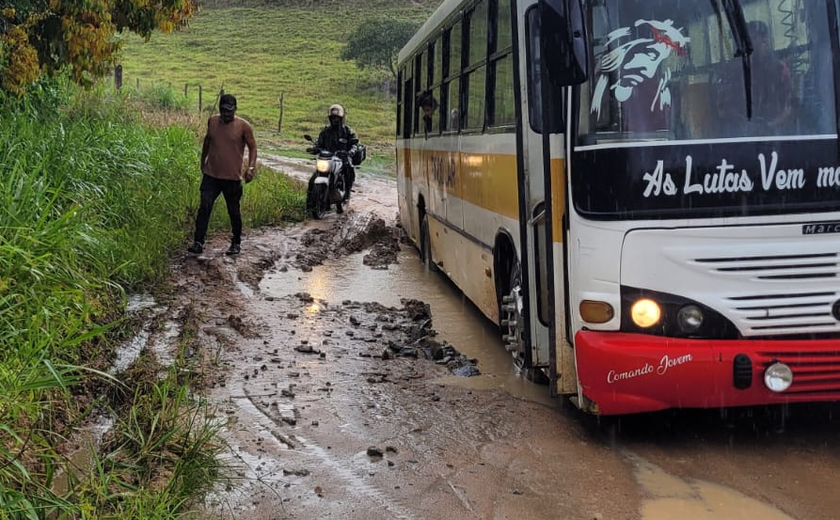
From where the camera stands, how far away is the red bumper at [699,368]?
4.54m

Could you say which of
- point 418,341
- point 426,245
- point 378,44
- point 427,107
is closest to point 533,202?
point 418,341

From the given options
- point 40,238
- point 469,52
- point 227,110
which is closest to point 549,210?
point 469,52

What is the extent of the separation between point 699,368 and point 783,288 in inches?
22.5

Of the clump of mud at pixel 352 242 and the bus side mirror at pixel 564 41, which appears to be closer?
the bus side mirror at pixel 564 41

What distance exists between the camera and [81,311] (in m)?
6.11

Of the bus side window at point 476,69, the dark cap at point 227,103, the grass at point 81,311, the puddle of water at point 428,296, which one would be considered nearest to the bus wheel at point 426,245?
the puddle of water at point 428,296

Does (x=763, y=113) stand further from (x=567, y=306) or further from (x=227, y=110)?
(x=227, y=110)

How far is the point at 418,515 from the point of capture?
4.19 m

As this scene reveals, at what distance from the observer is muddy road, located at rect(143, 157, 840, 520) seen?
4301mm

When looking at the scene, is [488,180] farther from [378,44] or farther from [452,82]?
[378,44]

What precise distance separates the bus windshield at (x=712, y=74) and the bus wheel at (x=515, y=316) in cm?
142

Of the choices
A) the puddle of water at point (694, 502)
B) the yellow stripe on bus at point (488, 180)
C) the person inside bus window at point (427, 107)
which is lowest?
the puddle of water at point (694, 502)

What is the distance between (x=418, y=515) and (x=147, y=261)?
5.41 metres

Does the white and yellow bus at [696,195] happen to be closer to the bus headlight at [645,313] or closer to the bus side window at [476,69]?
the bus headlight at [645,313]
